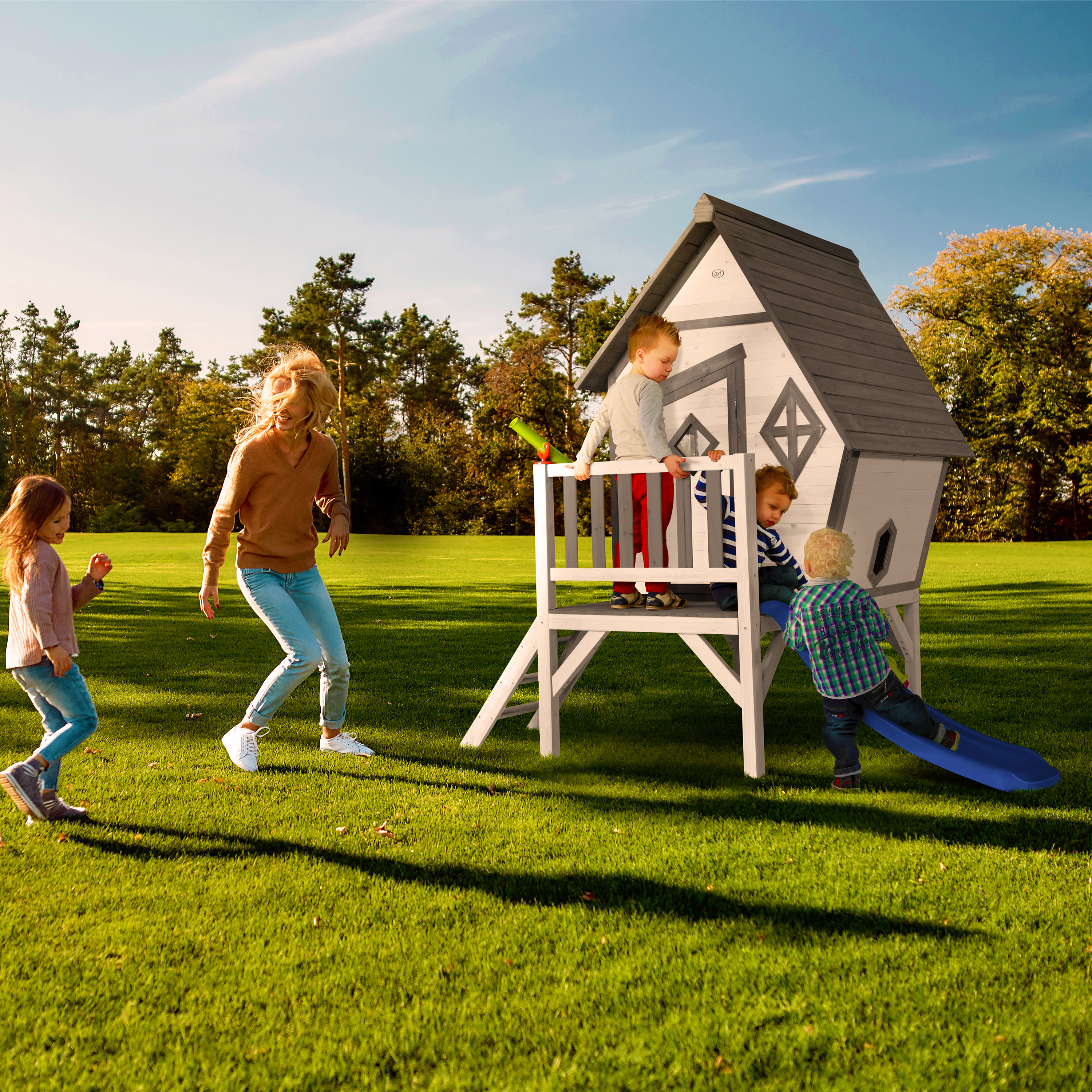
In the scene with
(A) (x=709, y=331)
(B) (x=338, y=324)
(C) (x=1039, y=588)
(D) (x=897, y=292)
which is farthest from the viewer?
(B) (x=338, y=324)

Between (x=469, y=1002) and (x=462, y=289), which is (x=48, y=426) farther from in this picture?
(x=469, y=1002)

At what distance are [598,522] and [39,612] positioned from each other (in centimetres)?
328

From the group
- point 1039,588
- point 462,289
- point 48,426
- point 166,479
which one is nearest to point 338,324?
point 462,289

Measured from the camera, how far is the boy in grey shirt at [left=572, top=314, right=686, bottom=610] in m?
6.02

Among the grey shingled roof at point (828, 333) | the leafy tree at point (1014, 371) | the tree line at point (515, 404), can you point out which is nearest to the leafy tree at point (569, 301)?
the tree line at point (515, 404)

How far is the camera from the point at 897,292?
159 feet

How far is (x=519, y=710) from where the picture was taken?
673cm

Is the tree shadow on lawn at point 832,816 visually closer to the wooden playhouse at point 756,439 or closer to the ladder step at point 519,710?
the wooden playhouse at point 756,439

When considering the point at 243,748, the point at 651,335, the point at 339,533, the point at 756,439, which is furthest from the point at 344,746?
the point at 756,439

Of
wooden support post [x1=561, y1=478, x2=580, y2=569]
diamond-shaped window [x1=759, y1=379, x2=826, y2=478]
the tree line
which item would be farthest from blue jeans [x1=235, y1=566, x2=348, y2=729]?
the tree line

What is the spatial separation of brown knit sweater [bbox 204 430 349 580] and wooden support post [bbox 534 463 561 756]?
1.31 meters

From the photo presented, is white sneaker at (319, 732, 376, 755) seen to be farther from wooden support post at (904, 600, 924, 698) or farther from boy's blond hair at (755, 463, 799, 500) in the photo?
wooden support post at (904, 600, 924, 698)

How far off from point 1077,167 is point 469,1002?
5859cm

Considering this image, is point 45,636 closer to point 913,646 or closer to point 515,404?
point 913,646
